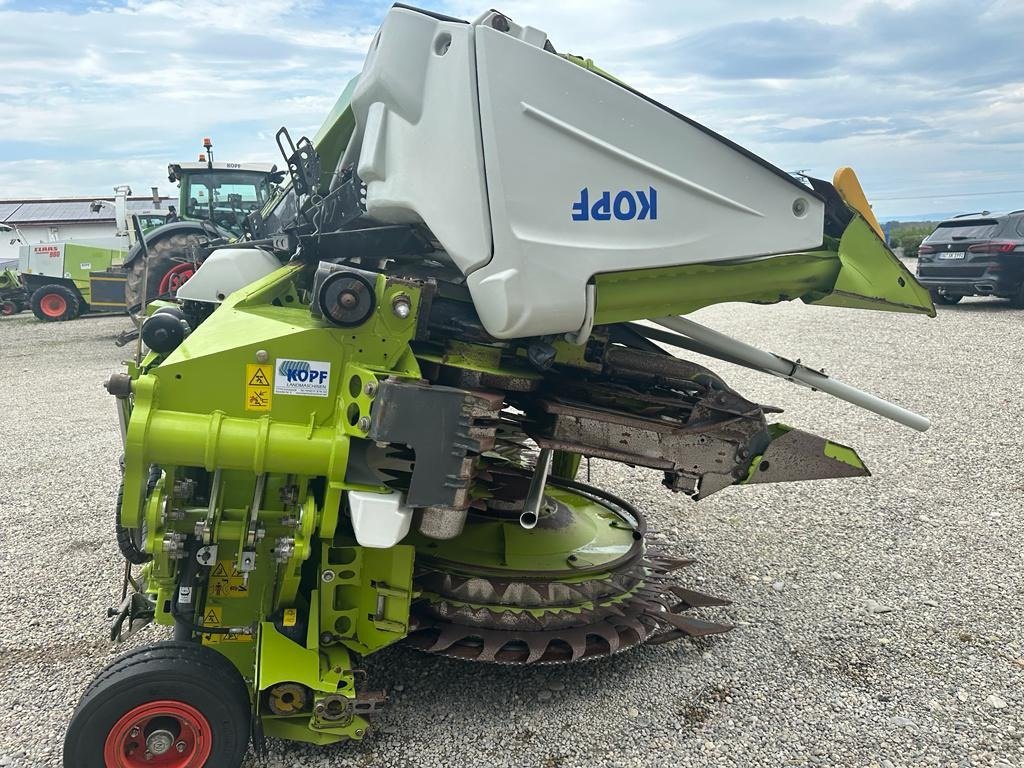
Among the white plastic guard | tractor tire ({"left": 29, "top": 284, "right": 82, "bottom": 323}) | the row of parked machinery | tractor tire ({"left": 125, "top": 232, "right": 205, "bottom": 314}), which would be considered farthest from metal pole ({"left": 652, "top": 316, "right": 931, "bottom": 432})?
tractor tire ({"left": 29, "top": 284, "right": 82, "bottom": 323})

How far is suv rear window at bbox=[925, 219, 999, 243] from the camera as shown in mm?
12289

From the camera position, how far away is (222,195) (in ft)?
38.6

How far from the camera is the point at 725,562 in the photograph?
14.1 feet

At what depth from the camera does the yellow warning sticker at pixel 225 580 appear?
2715mm

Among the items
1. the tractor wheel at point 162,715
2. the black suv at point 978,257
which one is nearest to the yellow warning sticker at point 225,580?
the tractor wheel at point 162,715

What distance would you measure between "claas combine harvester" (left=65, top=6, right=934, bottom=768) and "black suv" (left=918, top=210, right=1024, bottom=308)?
11.1m

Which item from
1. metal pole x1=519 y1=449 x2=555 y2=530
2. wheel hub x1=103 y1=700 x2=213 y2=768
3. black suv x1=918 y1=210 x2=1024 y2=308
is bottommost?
wheel hub x1=103 y1=700 x2=213 y2=768

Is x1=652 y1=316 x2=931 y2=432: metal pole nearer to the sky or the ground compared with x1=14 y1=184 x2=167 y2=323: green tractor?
nearer to the sky

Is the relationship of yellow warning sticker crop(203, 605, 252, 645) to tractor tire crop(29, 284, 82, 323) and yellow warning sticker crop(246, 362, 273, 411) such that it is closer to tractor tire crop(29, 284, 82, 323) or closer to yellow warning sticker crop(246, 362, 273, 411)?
yellow warning sticker crop(246, 362, 273, 411)

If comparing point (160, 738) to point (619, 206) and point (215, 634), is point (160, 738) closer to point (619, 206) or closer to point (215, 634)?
point (215, 634)

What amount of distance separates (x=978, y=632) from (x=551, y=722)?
206 centimetres

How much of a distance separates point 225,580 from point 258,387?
0.72m

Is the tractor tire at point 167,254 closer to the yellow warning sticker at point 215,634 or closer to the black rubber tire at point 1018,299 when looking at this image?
the yellow warning sticker at point 215,634

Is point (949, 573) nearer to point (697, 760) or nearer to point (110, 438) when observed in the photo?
point (697, 760)
